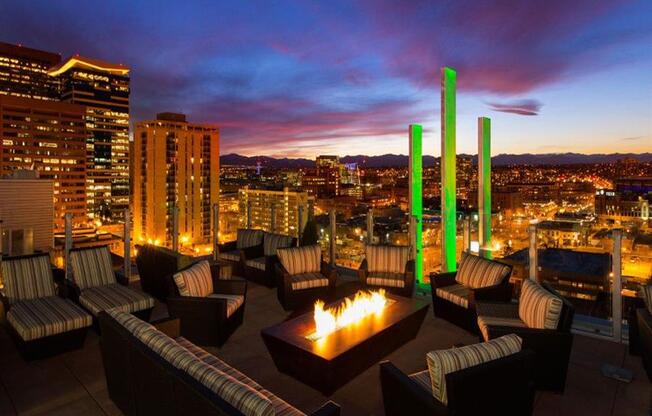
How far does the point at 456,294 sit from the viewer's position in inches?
167

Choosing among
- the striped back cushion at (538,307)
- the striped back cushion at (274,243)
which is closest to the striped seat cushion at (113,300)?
the striped back cushion at (274,243)

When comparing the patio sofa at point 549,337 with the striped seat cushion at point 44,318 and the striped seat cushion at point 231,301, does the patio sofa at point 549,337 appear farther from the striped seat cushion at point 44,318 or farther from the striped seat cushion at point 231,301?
the striped seat cushion at point 44,318

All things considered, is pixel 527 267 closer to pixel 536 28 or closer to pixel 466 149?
pixel 536 28

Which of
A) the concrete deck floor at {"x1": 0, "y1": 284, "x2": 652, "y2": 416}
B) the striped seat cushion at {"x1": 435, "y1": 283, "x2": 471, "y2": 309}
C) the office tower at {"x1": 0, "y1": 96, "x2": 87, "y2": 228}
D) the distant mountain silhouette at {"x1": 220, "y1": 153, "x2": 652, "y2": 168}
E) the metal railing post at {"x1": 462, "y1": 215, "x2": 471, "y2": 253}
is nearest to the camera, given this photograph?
the concrete deck floor at {"x1": 0, "y1": 284, "x2": 652, "y2": 416}

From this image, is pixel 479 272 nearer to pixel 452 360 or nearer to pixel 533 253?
pixel 533 253

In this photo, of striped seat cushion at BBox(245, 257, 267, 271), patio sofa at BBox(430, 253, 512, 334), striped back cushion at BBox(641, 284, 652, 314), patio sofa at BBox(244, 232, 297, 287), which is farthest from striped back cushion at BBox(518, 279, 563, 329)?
striped seat cushion at BBox(245, 257, 267, 271)

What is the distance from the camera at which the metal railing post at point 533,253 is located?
436 cm

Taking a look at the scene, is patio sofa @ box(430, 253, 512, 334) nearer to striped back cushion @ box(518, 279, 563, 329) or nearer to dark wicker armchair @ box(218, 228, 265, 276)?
striped back cushion @ box(518, 279, 563, 329)

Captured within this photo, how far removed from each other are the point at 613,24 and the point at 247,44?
14481mm

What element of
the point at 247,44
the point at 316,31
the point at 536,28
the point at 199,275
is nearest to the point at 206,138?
the point at 247,44

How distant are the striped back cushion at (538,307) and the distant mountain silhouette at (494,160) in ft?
37.3

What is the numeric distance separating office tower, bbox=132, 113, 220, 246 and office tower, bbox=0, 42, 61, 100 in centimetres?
5378

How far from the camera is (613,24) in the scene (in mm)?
11188

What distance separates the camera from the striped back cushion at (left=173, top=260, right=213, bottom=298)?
3764 millimetres
